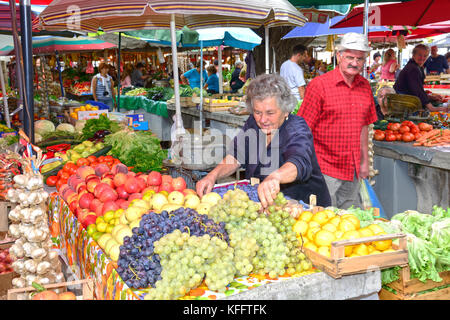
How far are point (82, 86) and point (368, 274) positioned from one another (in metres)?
17.4

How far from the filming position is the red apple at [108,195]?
10.1 feet

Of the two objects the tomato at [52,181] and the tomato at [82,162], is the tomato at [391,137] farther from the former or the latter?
the tomato at [52,181]

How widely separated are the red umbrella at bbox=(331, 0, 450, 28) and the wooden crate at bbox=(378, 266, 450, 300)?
20.1ft

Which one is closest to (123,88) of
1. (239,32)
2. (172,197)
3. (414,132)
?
(239,32)

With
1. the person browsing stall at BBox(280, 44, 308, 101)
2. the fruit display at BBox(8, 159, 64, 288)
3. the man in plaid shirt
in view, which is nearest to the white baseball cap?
the man in plaid shirt

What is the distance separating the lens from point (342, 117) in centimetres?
384

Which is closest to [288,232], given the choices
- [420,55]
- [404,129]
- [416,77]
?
[404,129]

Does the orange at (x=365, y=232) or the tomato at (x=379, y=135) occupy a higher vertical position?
the tomato at (x=379, y=135)

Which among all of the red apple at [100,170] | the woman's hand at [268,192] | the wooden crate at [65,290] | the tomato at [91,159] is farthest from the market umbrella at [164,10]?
the wooden crate at [65,290]

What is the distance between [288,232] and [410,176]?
11.9ft

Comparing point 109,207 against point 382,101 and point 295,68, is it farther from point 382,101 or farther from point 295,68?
point 295,68

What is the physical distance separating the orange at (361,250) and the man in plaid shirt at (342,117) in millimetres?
1910

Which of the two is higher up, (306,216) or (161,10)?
(161,10)
